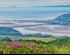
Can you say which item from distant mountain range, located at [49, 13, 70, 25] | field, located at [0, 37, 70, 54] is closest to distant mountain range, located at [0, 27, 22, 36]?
field, located at [0, 37, 70, 54]

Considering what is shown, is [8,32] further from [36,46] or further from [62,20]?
[62,20]

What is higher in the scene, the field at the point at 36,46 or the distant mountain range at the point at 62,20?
the distant mountain range at the point at 62,20

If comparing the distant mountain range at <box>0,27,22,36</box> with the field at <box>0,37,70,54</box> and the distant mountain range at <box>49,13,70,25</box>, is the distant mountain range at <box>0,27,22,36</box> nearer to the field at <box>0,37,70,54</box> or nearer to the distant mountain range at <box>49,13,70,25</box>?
the field at <box>0,37,70,54</box>

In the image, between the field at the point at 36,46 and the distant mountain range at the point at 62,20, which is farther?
the distant mountain range at the point at 62,20

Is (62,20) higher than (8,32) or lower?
higher

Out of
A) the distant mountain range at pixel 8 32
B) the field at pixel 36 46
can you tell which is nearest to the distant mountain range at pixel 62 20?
the field at pixel 36 46

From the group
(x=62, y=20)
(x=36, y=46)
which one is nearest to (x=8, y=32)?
(x=36, y=46)

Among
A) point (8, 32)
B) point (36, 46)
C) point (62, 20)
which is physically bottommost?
point (36, 46)

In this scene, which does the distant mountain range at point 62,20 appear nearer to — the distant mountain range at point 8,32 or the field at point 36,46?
the field at point 36,46

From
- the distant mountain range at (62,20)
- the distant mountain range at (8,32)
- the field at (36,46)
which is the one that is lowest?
the field at (36,46)
